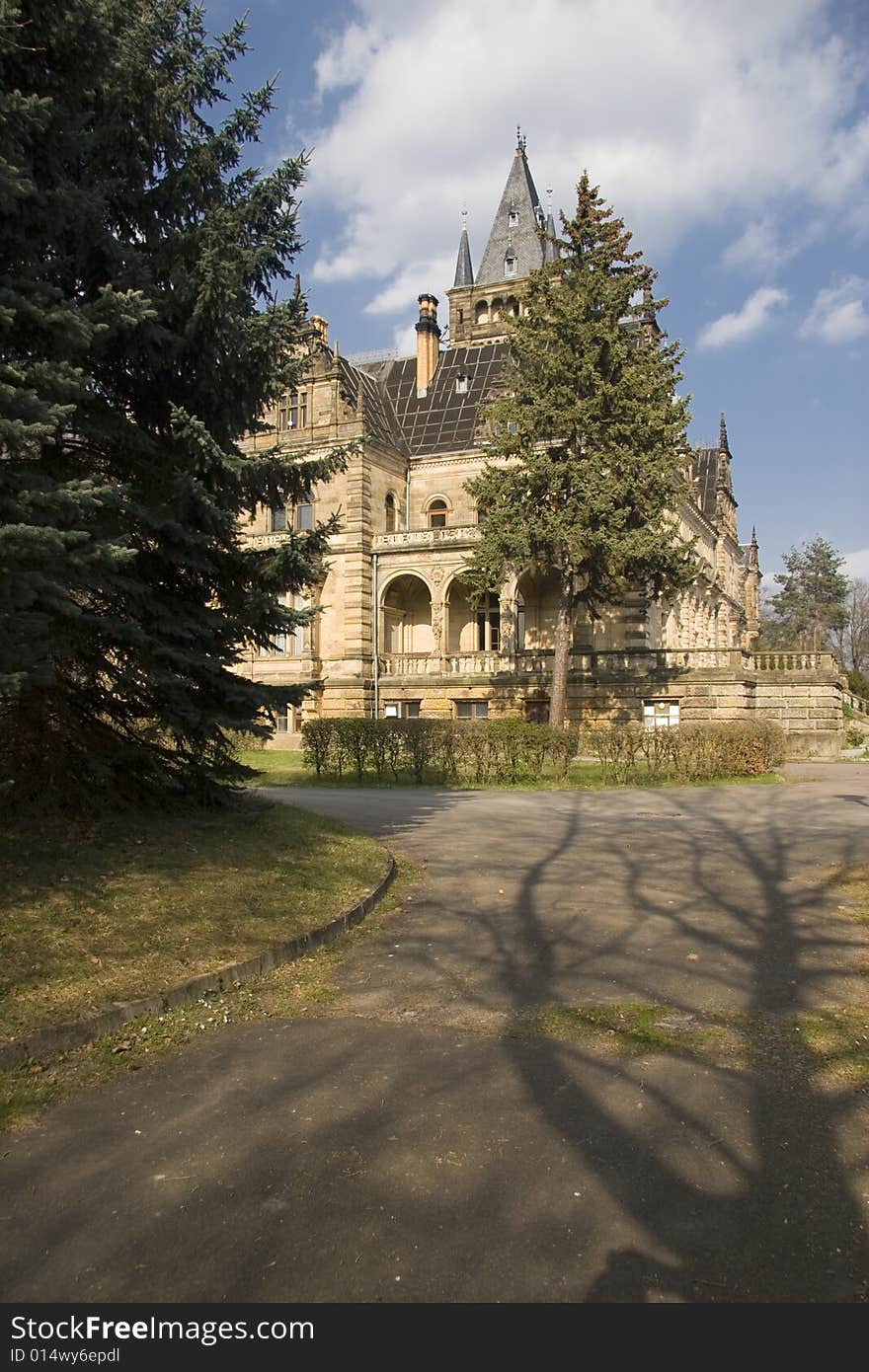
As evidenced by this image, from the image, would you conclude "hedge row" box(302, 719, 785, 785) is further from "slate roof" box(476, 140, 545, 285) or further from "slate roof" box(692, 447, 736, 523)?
"slate roof" box(476, 140, 545, 285)

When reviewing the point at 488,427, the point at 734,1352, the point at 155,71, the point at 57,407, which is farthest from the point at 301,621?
the point at 488,427

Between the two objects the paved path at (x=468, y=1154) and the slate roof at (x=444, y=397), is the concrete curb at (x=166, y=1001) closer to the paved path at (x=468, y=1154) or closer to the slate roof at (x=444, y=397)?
the paved path at (x=468, y=1154)

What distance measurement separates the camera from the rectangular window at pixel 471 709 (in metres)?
Result: 35.9

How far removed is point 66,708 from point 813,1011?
7.82m

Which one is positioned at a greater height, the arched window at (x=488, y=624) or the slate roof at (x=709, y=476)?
the slate roof at (x=709, y=476)

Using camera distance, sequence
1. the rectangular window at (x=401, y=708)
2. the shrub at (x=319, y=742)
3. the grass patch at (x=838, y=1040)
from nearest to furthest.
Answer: the grass patch at (x=838, y=1040)
the shrub at (x=319, y=742)
the rectangular window at (x=401, y=708)

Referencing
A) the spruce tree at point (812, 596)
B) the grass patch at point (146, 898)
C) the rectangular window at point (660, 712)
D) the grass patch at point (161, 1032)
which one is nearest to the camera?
the grass patch at point (161, 1032)

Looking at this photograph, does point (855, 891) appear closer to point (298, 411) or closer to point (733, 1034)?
point (733, 1034)

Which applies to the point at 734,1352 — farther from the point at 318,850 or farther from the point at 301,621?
the point at 301,621

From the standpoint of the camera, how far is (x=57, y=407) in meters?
6.46

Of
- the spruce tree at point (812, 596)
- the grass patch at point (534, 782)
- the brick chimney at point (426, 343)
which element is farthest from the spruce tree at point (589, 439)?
the spruce tree at point (812, 596)

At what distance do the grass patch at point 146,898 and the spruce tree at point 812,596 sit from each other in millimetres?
82154

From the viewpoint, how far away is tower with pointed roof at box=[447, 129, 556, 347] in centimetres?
5956

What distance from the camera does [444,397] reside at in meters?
45.2
